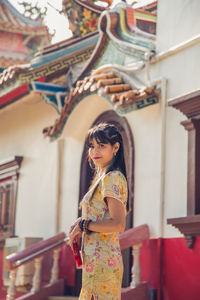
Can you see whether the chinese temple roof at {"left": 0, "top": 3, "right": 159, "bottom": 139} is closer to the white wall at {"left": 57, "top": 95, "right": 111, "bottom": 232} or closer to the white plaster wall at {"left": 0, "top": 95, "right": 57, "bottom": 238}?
the white wall at {"left": 57, "top": 95, "right": 111, "bottom": 232}

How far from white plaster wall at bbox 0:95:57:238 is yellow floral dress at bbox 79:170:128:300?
6423 mm

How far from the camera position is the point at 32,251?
30.9 ft

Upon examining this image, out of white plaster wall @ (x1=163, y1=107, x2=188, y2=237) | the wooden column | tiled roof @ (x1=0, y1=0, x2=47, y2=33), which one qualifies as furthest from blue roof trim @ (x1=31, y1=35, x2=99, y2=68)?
tiled roof @ (x1=0, y1=0, x2=47, y2=33)

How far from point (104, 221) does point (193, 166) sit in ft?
12.1

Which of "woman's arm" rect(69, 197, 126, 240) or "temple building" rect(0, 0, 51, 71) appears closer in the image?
"woman's arm" rect(69, 197, 126, 240)

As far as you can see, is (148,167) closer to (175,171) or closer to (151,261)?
(175,171)

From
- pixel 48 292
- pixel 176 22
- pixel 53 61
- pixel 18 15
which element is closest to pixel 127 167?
pixel 176 22

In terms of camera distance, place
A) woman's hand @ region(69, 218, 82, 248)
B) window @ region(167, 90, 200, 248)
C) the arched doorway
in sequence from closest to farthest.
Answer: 1. woman's hand @ region(69, 218, 82, 248)
2. window @ region(167, 90, 200, 248)
3. the arched doorway

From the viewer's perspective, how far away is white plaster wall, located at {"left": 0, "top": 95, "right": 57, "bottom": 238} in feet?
35.5

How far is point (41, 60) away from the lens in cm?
1027

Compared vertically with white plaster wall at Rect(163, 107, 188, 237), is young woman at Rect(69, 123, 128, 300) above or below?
below

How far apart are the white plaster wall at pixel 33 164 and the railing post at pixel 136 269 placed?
269 centimetres

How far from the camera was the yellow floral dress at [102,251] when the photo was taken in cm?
394

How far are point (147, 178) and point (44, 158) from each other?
3.25 meters
